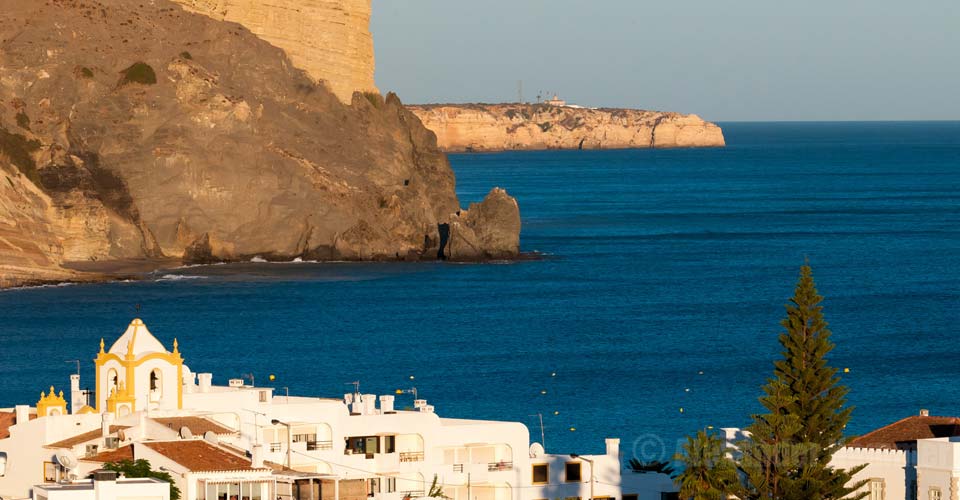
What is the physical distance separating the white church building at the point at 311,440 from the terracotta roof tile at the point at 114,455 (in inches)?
38.0

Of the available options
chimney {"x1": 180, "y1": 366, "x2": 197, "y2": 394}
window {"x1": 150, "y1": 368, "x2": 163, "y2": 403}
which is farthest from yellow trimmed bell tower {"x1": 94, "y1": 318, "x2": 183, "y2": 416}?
chimney {"x1": 180, "y1": 366, "x2": 197, "y2": 394}

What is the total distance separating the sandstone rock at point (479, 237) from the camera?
153750 mm

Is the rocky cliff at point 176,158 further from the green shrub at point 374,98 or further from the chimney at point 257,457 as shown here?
the chimney at point 257,457

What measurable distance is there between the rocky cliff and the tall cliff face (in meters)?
6.32

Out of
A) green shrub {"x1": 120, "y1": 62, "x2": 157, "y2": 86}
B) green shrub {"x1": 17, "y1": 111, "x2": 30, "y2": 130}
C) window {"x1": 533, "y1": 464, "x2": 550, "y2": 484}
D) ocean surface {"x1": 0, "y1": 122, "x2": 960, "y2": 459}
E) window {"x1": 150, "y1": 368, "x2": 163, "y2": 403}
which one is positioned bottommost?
window {"x1": 533, "y1": 464, "x2": 550, "y2": 484}

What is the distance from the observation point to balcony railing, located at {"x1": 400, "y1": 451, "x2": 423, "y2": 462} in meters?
54.4

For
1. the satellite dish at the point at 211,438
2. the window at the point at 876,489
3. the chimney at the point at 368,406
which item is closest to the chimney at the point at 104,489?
the satellite dish at the point at 211,438

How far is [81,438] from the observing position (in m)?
50.9

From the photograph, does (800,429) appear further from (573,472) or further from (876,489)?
(573,472)

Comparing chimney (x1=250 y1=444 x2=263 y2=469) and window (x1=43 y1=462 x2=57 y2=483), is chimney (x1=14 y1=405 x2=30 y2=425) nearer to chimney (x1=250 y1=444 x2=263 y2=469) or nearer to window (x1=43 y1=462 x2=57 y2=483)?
window (x1=43 y1=462 x2=57 y2=483)

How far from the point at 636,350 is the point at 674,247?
66511mm

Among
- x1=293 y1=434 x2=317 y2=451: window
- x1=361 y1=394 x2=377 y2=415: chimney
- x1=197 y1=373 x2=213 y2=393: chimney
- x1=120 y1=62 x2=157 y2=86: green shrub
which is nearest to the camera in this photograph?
x1=293 y1=434 x2=317 y2=451: window

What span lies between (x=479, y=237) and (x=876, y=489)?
107 m

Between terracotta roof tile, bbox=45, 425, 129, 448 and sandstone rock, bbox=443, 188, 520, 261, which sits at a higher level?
sandstone rock, bbox=443, 188, 520, 261
